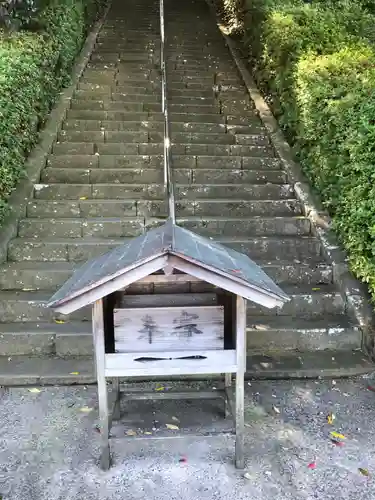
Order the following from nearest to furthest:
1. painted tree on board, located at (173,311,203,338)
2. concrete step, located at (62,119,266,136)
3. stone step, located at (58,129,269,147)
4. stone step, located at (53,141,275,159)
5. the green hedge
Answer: painted tree on board, located at (173,311,203,338), the green hedge, stone step, located at (53,141,275,159), stone step, located at (58,129,269,147), concrete step, located at (62,119,266,136)

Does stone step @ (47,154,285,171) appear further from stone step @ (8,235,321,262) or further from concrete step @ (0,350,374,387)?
concrete step @ (0,350,374,387)

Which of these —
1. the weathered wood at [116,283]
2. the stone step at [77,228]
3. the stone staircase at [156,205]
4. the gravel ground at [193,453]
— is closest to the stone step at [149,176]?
the stone staircase at [156,205]

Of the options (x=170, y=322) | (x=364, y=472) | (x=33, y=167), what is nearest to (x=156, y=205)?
(x=33, y=167)

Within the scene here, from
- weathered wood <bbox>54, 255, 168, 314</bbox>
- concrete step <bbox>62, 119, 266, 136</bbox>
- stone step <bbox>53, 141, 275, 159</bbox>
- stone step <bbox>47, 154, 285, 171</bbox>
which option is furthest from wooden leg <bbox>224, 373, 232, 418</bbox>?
concrete step <bbox>62, 119, 266, 136</bbox>

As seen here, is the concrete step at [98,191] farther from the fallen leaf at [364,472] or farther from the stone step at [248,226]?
the fallen leaf at [364,472]

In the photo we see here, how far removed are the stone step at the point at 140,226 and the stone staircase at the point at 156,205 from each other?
11 mm

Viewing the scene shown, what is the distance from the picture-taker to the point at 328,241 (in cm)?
489

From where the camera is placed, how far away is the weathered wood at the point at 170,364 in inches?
103

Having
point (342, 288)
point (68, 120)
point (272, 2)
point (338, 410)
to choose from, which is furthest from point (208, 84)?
point (338, 410)

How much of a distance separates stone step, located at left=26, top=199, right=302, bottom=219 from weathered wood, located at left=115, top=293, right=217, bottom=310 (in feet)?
8.09

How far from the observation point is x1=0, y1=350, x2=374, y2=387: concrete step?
3666 millimetres

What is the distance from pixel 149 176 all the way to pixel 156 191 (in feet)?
1.31

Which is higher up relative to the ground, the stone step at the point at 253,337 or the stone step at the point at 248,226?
the stone step at the point at 248,226

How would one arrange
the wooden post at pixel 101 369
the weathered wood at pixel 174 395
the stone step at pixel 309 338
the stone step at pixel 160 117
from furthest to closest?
1. the stone step at pixel 160 117
2. the stone step at pixel 309 338
3. the weathered wood at pixel 174 395
4. the wooden post at pixel 101 369
